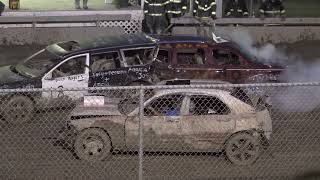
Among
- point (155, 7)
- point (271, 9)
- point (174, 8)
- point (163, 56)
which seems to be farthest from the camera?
point (271, 9)

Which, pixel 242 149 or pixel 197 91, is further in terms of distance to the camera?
pixel 197 91

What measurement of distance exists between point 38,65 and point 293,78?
563 cm

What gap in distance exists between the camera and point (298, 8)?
24891 mm

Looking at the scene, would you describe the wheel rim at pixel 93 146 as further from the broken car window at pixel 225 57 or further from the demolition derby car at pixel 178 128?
the broken car window at pixel 225 57

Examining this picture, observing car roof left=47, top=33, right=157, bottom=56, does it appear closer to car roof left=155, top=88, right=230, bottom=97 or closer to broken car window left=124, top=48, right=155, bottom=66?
broken car window left=124, top=48, right=155, bottom=66

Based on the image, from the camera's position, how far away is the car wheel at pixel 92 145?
945 centimetres

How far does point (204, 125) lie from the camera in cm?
956

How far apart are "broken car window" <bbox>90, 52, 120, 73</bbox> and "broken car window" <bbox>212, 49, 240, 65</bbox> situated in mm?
2145

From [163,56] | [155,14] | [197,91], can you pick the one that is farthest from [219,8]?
[197,91]

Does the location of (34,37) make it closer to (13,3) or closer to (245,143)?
(13,3)

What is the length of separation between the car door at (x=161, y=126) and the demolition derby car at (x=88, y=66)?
3.62 meters

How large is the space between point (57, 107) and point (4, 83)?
7.99 ft

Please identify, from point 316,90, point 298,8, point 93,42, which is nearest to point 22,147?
point 93,42

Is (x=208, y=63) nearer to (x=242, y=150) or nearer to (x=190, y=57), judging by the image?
(x=190, y=57)
